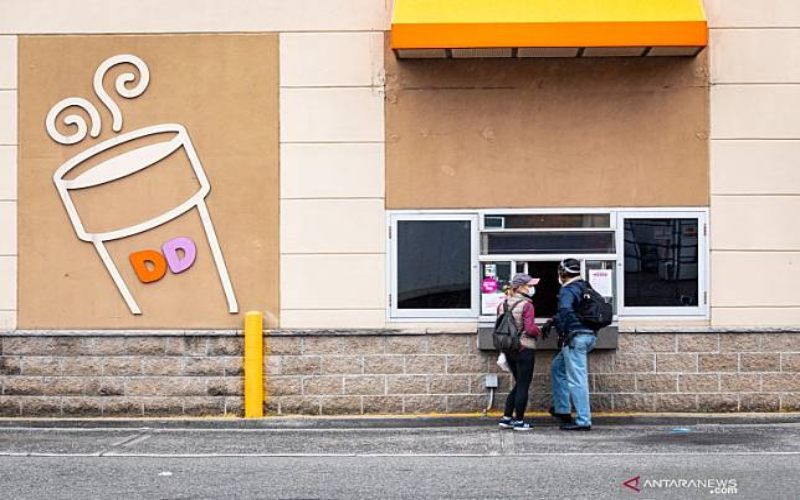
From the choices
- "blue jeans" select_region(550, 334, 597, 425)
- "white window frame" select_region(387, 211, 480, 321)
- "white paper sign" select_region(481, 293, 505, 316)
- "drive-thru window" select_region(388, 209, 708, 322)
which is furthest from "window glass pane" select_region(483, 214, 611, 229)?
"blue jeans" select_region(550, 334, 597, 425)

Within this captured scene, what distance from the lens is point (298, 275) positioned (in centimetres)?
1351

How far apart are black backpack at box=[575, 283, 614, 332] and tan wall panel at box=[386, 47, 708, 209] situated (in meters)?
1.35

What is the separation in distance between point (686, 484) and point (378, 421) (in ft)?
14.6

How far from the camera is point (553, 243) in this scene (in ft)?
43.8

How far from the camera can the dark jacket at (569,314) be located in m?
12.4

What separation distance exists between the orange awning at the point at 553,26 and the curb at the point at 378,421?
152 inches

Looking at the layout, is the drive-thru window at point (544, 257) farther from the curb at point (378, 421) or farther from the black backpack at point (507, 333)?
the curb at point (378, 421)

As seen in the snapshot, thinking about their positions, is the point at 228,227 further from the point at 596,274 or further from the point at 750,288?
the point at 750,288

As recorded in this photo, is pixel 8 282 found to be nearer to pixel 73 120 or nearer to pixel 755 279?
pixel 73 120

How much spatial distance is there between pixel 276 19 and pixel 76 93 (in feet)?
7.59

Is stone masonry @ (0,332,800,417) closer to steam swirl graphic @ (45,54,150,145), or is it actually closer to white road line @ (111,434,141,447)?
white road line @ (111,434,141,447)

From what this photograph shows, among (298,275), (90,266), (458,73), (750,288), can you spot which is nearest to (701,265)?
(750,288)

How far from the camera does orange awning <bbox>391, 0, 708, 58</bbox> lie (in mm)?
12539

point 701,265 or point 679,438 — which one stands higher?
point 701,265
